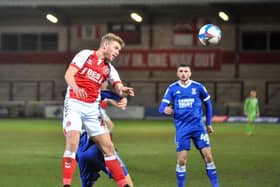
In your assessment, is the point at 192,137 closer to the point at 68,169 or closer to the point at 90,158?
the point at 90,158

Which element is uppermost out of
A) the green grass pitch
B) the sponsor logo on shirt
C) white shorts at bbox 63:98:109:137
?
the sponsor logo on shirt

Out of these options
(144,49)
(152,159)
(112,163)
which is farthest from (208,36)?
(144,49)

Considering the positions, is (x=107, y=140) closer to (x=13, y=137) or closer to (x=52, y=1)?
(x=13, y=137)

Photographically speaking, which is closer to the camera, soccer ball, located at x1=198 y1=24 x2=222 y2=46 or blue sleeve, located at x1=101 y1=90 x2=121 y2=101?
blue sleeve, located at x1=101 y1=90 x2=121 y2=101

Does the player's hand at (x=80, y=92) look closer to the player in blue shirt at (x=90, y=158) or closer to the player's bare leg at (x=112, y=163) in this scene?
the player in blue shirt at (x=90, y=158)

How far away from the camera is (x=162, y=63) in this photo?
152ft

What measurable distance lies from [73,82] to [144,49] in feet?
121

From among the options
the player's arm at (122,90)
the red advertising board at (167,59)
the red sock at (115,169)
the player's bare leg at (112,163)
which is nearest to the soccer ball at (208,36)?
the player's arm at (122,90)

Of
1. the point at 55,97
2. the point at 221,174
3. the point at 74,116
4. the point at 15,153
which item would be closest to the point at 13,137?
the point at 15,153

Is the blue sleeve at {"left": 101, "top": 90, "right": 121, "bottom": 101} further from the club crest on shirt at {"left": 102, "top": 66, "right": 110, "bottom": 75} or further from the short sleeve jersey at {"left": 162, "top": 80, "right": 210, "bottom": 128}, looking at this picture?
the short sleeve jersey at {"left": 162, "top": 80, "right": 210, "bottom": 128}

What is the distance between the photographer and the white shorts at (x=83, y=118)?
1000 centimetres

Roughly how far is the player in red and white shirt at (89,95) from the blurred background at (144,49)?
32.4m

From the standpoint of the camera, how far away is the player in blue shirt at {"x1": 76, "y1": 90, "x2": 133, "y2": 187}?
10.1 m

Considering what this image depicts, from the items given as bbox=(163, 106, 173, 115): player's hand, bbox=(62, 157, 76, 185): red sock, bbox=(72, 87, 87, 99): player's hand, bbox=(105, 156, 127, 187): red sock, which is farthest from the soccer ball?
bbox=(62, 157, 76, 185): red sock
